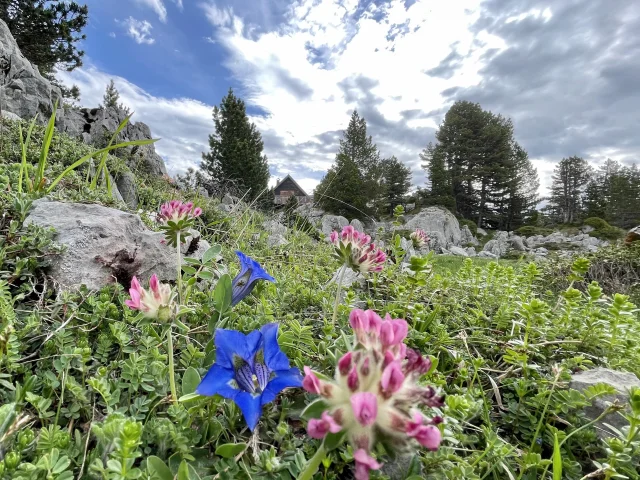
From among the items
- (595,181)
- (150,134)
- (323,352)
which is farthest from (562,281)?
(595,181)

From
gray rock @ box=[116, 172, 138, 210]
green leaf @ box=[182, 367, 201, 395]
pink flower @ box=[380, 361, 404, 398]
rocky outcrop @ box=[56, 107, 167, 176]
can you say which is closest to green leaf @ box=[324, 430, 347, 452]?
pink flower @ box=[380, 361, 404, 398]

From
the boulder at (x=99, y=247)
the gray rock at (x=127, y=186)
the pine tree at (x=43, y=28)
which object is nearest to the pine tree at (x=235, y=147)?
the pine tree at (x=43, y=28)

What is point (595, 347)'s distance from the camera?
6.26 ft

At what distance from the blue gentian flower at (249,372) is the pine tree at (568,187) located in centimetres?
6834

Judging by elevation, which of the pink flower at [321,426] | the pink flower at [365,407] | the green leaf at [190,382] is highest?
the pink flower at [365,407]

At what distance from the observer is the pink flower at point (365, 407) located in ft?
1.77

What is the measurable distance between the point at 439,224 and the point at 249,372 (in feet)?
107

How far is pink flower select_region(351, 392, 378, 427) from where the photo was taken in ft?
1.77

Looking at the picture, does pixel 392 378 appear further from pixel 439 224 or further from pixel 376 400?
pixel 439 224

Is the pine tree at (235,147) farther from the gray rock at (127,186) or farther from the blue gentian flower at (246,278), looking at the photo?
the blue gentian flower at (246,278)

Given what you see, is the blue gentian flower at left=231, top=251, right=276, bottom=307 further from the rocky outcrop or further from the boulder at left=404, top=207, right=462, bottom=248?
the boulder at left=404, top=207, right=462, bottom=248

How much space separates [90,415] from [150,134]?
26.5 meters

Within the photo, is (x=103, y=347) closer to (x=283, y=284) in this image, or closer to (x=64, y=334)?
(x=64, y=334)

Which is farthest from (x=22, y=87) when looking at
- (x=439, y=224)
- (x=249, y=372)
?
(x=439, y=224)
